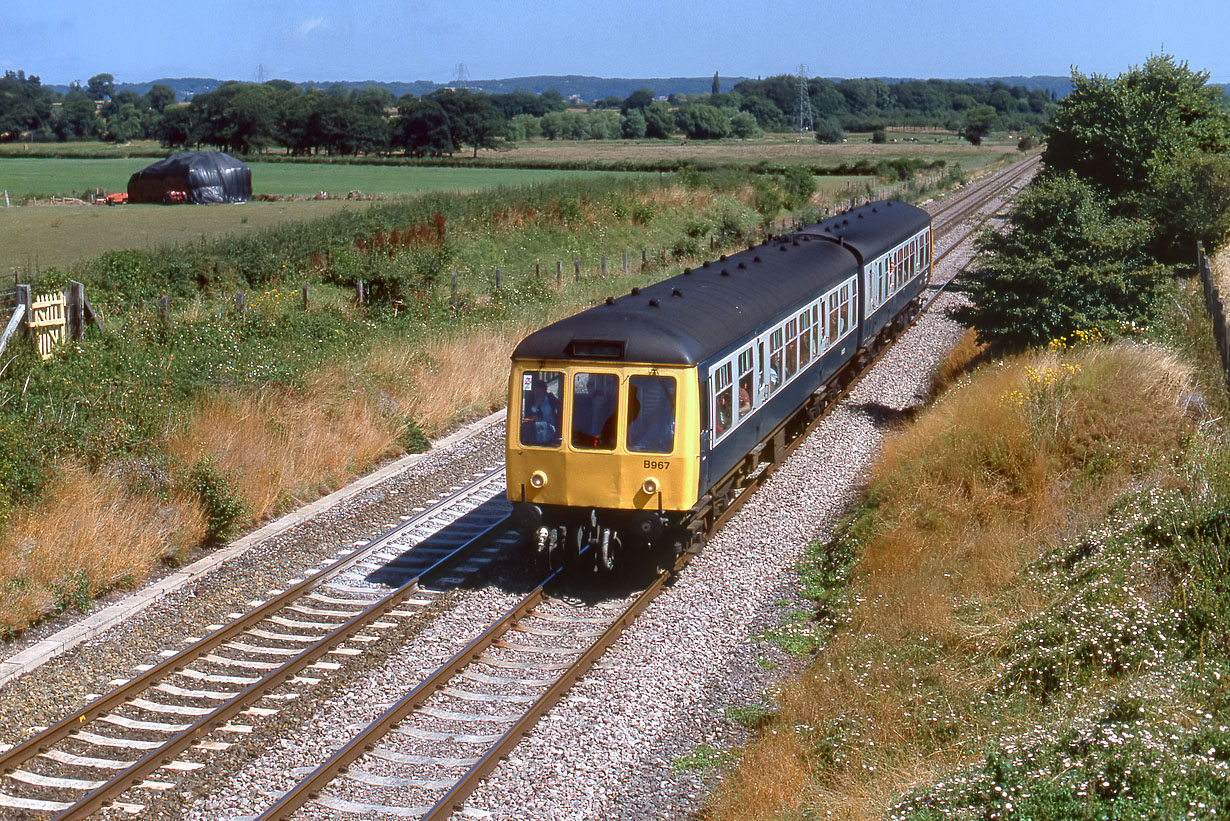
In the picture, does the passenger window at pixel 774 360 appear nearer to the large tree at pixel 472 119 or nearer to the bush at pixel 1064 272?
the bush at pixel 1064 272

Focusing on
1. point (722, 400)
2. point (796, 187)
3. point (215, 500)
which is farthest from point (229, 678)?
point (796, 187)

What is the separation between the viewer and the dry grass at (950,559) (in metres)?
7.70

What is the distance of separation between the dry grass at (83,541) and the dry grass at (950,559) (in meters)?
6.45

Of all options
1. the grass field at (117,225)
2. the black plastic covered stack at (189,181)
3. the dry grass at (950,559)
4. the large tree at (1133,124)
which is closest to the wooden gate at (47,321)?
the dry grass at (950,559)

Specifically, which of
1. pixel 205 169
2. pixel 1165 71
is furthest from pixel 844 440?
pixel 205 169

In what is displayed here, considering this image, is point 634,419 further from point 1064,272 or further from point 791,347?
point 1064,272

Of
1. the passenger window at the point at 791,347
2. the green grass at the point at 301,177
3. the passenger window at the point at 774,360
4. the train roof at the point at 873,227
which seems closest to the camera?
the passenger window at the point at 774,360

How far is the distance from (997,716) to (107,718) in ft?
20.7

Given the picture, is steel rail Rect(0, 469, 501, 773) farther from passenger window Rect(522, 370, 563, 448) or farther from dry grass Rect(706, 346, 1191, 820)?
dry grass Rect(706, 346, 1191, 820)

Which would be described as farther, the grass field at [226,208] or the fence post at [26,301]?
the grass field at [226,208]

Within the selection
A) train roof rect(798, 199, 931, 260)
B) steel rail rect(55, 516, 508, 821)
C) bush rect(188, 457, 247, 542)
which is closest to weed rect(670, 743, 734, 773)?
steel rail rect(55, 516, 508, 821)

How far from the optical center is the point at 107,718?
8906 millimetres

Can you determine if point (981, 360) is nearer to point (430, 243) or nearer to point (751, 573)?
point (751, 573)

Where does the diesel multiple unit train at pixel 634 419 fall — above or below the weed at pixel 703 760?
above
